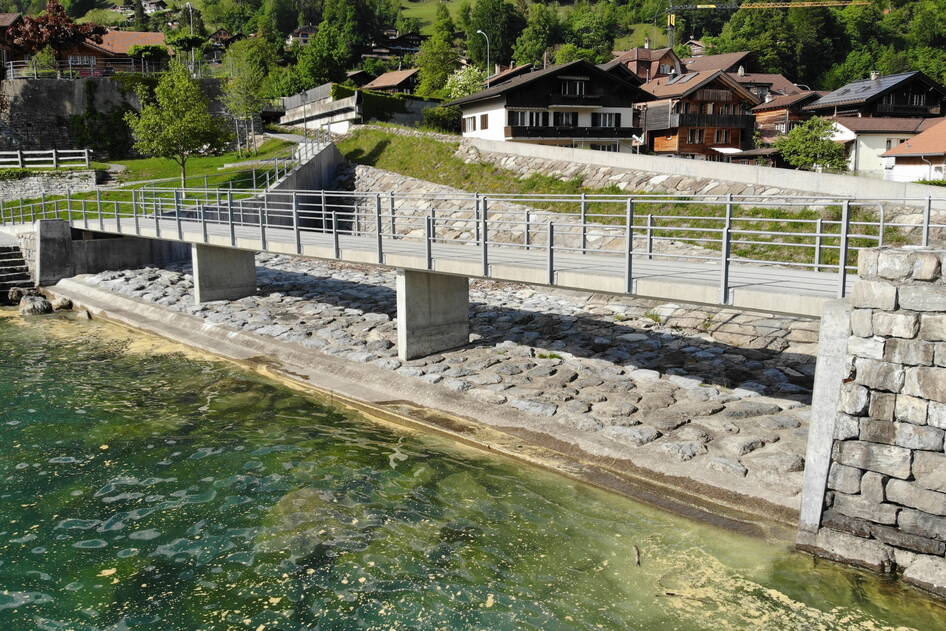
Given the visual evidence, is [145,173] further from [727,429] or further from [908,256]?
[908,256]

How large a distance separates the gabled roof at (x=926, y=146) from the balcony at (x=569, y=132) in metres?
14.9

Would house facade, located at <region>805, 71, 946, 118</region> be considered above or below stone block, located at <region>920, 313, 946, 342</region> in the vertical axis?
above

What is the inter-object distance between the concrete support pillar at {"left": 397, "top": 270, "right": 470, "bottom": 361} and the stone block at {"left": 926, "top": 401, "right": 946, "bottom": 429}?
979 centimetres

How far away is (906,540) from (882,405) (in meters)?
1.46

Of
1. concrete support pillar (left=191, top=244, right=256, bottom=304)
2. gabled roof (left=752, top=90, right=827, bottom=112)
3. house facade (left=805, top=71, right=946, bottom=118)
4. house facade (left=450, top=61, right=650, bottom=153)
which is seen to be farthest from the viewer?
gabled roof (left=752, top=90, right=827, bottom=112)

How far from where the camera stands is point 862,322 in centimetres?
832

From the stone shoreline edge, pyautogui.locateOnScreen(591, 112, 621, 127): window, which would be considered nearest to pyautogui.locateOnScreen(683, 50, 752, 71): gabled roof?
pyautogui.locateOnScreen(591, 112, 621, 127): window

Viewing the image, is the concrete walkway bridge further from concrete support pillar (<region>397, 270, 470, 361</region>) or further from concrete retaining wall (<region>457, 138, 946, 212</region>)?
concrete retaining wall (<region>457, 138, 946, 212</region>)

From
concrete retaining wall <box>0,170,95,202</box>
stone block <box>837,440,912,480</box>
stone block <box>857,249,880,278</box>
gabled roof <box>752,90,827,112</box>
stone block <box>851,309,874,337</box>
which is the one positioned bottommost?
stone block <box>837,440,912,480</box>

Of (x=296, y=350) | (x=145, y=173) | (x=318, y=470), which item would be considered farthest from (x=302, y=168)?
(x=318, y=470)

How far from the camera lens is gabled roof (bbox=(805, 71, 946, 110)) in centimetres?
5419

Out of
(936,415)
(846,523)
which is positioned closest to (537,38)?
(846,523)

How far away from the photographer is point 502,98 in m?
42.5

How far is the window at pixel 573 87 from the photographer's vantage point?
4384 cm
